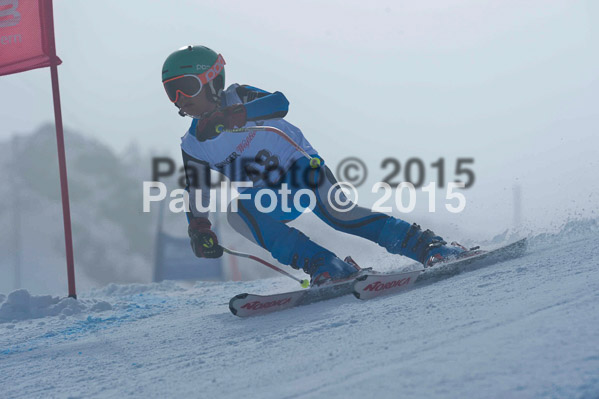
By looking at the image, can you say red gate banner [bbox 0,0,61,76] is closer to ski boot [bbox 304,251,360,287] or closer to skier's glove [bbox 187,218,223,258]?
skier's glove [bbox 187,218,223,258]

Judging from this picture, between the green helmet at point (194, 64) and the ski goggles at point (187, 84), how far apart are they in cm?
1

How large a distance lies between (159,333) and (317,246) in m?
1.18

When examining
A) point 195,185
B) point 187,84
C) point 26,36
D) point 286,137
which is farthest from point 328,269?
point 26,36

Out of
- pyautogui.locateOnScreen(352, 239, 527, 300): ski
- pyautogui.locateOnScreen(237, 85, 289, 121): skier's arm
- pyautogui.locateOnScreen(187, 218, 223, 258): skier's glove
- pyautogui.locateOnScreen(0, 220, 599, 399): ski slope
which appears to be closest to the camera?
pyautogui.locateOnScreen(0, 220, 599, 399): ski slope

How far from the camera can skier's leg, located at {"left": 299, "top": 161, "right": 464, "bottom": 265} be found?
365 centimetres

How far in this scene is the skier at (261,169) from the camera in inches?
148

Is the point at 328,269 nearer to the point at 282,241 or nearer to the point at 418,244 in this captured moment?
the point at 282,241

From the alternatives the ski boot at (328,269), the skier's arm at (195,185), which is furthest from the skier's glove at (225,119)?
the ski boot at (328,269)

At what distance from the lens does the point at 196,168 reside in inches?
157

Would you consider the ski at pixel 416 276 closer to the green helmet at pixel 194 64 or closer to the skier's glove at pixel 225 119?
the skier's glove at pixel 225 119

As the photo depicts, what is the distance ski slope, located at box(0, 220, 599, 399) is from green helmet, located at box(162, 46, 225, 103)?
1.60 metres

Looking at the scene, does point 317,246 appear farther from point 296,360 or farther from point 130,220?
point 130,220

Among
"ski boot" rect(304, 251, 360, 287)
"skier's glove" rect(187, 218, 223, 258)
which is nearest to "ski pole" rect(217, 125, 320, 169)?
"ski boot" rect(304, 251, 360, 287)

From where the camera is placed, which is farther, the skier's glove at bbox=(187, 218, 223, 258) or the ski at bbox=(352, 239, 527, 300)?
the skier's glove at bbox=(187, 218, 223, 258)
